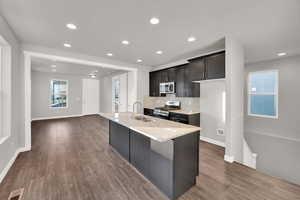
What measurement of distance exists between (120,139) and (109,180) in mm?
932

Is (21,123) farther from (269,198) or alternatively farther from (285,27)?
(285,27)

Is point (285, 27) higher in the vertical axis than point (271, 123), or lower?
higher

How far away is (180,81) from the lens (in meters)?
4.18

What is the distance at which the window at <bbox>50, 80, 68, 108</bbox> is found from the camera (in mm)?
6991

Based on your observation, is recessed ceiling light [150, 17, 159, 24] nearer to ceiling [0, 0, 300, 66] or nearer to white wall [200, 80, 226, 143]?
ceiling [0, 0, 300, 66]

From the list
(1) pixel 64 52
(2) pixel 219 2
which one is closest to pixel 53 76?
(1) pixel 64 52

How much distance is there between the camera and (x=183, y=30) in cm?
238

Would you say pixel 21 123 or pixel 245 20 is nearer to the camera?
pixel 245 20

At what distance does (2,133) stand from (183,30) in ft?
12.9

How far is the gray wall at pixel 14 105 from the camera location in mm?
2107

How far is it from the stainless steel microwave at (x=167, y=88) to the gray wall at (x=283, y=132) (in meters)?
3.11

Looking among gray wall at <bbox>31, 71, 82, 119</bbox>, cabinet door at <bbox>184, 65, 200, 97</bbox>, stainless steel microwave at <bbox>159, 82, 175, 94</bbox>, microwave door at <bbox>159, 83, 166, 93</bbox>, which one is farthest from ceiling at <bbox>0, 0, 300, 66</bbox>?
gray wall at <bbox>31, 71, 82, 119</bbox>

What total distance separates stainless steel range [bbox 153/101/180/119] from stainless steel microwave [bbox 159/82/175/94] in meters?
0.48

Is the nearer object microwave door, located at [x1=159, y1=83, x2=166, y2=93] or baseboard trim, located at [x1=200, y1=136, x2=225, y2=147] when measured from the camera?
baseboard trim, located at [x1=200, y1=136, x2=225, y2=147]
